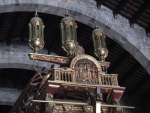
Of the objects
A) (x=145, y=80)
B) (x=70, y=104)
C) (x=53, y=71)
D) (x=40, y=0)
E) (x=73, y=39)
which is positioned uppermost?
(x=40, y=0)

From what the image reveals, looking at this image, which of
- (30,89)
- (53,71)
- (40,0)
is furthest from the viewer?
(40,0)

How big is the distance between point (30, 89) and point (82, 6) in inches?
181

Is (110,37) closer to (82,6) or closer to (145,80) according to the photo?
(82,6)

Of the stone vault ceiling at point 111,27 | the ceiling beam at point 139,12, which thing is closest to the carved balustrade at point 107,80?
the stone vault ceiling at point 111,27

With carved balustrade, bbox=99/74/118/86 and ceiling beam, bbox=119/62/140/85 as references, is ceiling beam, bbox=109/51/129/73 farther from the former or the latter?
carved balustrade, bbox=99/74/118/86

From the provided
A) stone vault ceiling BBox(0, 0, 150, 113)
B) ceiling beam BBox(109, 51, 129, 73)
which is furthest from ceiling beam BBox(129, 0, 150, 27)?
ceiling beam BBox(109, 51, 129, 73)

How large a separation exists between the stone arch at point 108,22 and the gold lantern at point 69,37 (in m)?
3.12

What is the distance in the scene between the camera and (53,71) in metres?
6.73

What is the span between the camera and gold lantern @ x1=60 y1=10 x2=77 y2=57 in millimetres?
7055

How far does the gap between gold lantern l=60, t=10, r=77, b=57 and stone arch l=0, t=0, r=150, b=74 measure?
3.12m

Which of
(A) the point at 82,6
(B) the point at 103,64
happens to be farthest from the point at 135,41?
(B) the point at 103,64

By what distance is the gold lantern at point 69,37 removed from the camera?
705 centimetres

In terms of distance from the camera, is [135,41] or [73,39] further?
[135,41]

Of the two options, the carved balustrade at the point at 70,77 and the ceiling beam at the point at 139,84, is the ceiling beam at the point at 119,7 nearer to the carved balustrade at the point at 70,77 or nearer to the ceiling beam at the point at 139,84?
the ceiling beam at the point at 139,84
